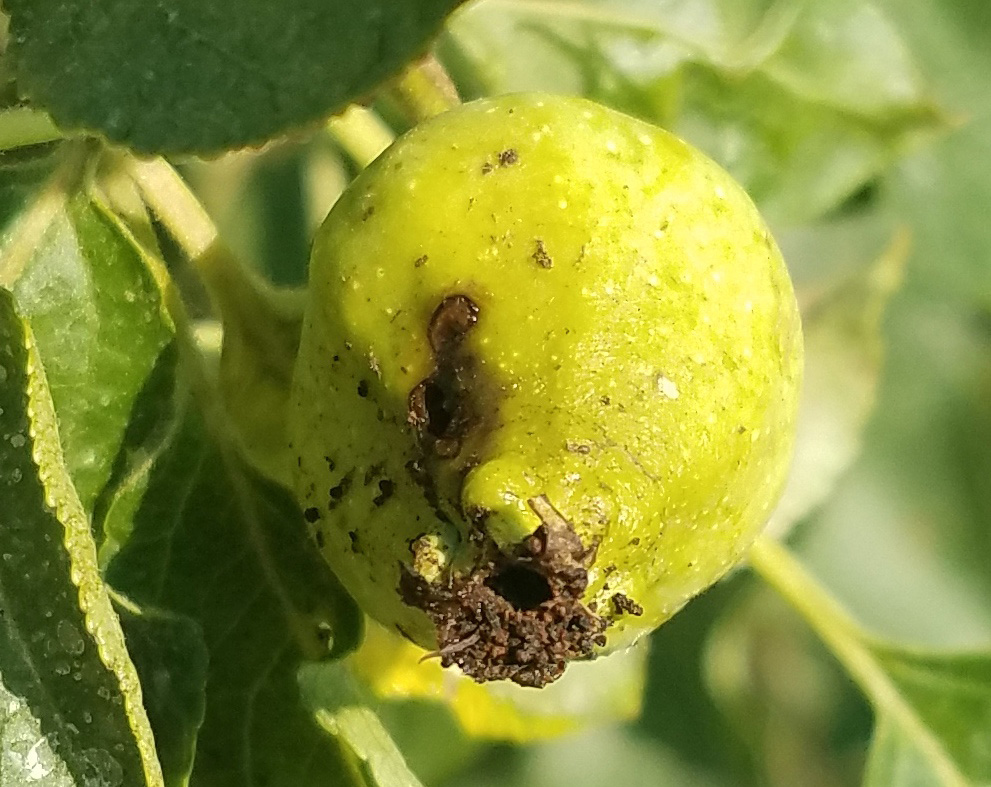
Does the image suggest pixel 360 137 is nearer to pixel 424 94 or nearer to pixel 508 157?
pixel 424 94

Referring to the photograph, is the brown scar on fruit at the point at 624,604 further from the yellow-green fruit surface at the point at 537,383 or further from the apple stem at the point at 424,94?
the apple stem at the point at 424,94

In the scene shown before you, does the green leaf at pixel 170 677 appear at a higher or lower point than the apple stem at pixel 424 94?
lower

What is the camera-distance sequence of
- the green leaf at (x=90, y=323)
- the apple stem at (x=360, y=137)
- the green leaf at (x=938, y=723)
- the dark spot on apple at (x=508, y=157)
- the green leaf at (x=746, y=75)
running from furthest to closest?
the green leaf at (x=938, y=723) < the green leaf at (x=746, y=75) < the apple stem at (x=360, y=137) < the green leaf at (x=90, y=323) < the dark spot on apple at (x=508, y=157)

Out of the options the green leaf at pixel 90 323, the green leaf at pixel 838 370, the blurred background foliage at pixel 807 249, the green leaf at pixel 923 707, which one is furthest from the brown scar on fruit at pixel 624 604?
the green leaf at pixel 838 370

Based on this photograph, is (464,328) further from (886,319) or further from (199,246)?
(886,319)

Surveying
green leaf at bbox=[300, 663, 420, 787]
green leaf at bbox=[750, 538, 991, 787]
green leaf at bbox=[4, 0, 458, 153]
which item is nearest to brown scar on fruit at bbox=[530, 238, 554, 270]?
green leaf at bbox=[4, 0, 458, 153]

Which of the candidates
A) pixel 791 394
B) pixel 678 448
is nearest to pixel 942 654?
pixel 791 394

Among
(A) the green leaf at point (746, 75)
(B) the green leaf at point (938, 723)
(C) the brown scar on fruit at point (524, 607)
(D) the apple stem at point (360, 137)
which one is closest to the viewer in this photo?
(C) the brown scar on fruit at point (524, 607)
